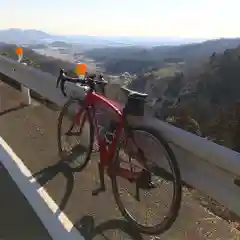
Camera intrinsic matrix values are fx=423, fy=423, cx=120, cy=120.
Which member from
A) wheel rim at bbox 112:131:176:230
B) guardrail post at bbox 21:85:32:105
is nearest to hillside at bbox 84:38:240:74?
guardrail post at bbox 21:85:32:105

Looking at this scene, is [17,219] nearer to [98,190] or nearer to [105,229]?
[105,229]

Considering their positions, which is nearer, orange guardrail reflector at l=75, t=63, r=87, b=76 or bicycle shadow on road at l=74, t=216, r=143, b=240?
bicycle shadow on road at l=74, t=216, r=143, b=240

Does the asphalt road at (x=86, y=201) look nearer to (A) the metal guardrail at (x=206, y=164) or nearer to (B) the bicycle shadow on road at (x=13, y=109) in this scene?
(A) the metal guardrail at (x=206, y=164)

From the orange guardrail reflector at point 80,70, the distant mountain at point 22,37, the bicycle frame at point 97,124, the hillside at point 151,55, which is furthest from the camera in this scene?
the distant mountain at point 22,37

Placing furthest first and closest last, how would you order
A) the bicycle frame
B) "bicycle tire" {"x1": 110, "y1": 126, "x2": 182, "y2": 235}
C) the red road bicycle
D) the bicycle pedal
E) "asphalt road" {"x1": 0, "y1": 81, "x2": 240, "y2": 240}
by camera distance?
the bicycle pedal → the bicycle frame → "asphalt road" {"x1": 0, "y1": 81, "x2": 240, "y2": 240} → the red road bicycle → "bicycle tire" {"x1": 110, "y1": 126, "x2": 182, "y2": 235}

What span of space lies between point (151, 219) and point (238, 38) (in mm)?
133287

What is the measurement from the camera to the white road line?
406 cm

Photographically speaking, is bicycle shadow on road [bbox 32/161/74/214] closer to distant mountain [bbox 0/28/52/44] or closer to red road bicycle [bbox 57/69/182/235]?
red road bicycle [bbox 57/69/182/235]

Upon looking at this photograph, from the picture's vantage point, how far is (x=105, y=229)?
13.9 ft

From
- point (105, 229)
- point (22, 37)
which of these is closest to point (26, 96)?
point (105, 229)

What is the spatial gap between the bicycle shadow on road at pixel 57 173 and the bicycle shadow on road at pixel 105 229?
25.8 inches

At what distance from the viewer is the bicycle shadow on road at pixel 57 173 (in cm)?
527

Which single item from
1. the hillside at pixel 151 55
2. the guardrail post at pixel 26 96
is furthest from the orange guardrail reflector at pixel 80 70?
the hillside at pixel 151 55

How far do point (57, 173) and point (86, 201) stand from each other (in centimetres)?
106
